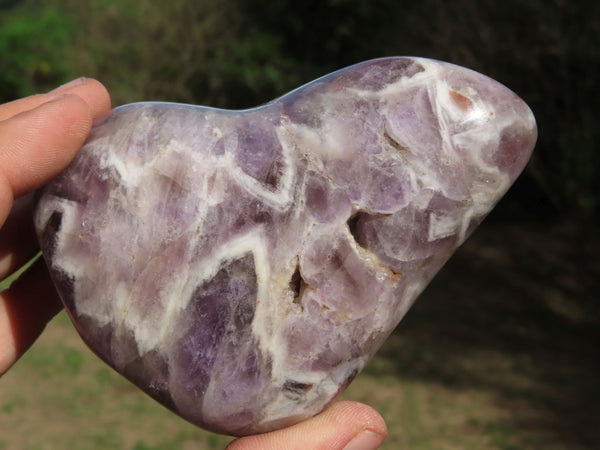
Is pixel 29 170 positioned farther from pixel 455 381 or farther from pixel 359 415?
pixel 455 381

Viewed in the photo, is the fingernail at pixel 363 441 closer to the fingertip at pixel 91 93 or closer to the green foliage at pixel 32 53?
the fingertip at pixel 91 93

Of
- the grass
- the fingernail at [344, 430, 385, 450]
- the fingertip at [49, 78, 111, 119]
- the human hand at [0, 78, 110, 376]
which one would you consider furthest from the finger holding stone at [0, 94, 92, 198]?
the grass

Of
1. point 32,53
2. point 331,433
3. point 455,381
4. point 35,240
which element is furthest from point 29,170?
point 32,53

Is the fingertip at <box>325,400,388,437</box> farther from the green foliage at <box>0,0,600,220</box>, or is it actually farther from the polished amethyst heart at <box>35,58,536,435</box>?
the green foliage at <box>0,0,600,220</box>

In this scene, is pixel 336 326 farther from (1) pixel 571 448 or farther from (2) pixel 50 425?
(2) pixel 50 425

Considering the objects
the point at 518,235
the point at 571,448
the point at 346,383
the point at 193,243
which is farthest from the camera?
the point at 518,235

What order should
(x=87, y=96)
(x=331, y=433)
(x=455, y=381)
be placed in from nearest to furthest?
(x=331, y=433)
(x=87, y=96)
(x=455, y=381)

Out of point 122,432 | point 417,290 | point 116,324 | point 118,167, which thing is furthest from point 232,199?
point 122,432
